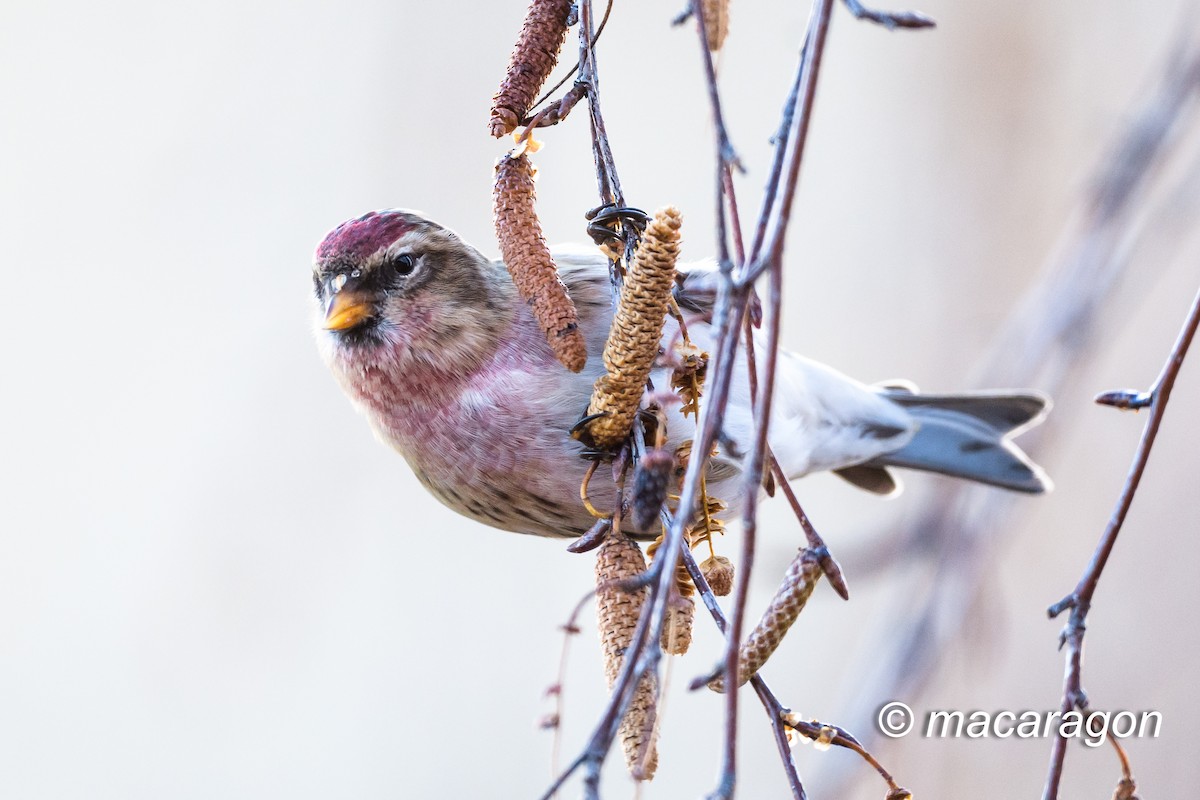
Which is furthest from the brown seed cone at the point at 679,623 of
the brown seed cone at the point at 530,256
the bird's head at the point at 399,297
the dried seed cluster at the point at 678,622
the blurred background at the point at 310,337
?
the blurred background at the point at 310,337

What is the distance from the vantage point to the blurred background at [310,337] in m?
2.74

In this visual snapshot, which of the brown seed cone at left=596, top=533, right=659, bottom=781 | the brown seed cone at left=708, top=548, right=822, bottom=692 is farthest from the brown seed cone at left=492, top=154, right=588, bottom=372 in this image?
the brown seed cone at left=708, top=548, right=822, bottom=692

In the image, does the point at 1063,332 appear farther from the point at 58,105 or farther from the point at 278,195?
the point at 58,105

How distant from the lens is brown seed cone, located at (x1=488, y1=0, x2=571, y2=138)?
0.94 metres

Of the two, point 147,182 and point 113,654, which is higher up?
point 147,182

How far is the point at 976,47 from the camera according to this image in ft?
9.06

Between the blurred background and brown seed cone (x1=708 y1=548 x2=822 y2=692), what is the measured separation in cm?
194

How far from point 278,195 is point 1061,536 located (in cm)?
222

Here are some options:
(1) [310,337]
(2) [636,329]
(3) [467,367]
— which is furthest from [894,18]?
(1) [310,337]

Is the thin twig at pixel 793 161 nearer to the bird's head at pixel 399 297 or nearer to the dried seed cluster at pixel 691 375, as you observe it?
the dried seed cluster at pixel 691 375

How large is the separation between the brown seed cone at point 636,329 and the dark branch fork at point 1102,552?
35cm

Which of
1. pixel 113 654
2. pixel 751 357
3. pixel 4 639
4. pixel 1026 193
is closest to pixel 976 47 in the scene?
pixel 1026 193

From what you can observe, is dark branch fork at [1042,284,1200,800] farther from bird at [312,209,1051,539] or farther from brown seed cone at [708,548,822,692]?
bird at [312,209,1051,539]

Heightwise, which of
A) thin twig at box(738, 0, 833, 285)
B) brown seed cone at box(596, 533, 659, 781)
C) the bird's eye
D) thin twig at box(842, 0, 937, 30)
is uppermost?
thin twig at box(842, 0, 937, 30)
